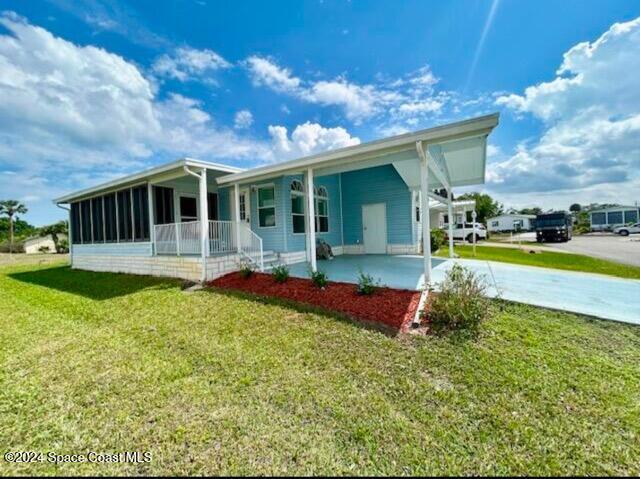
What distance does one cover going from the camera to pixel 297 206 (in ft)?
35.9

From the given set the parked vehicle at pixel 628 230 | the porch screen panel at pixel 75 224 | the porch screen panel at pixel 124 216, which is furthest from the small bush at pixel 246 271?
the parked vehicle at pixel 628 230

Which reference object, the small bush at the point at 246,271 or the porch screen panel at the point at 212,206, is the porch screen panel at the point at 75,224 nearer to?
the porch screen panel at the point at 212,206

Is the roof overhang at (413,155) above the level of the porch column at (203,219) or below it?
above

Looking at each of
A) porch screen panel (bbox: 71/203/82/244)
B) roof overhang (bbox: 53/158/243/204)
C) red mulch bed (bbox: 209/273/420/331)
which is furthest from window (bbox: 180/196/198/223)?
porch screen panel (bbox: 71/203/82/244)

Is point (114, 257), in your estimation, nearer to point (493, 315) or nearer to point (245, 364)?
point (245, 364)

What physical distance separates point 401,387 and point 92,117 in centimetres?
1584

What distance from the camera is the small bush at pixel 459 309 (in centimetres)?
424

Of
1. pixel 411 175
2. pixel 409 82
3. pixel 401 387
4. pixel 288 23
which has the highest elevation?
pixel 288 23

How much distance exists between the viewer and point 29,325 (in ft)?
18.0

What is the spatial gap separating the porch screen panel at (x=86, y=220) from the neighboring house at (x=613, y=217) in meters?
63.4

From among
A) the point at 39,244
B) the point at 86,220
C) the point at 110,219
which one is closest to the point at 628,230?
the point at 110,219

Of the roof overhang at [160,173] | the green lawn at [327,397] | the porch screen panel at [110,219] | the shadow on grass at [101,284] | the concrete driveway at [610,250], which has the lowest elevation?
the green lawn at [327,397]

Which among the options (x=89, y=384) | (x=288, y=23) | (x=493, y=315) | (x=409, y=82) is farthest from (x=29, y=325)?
(x=409, y=82)

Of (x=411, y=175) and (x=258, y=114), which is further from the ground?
(x=258, y=114)
